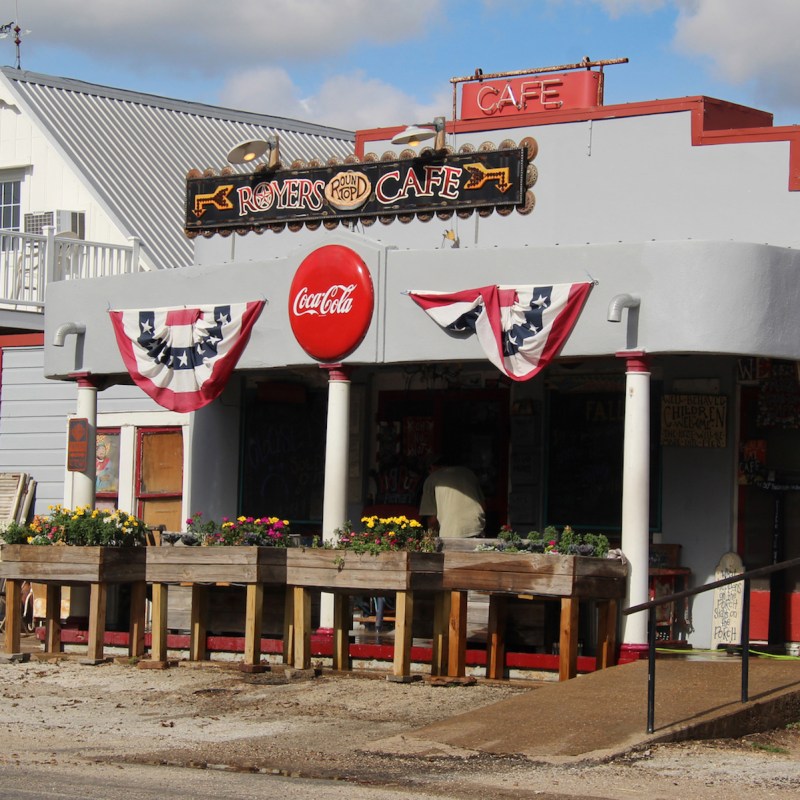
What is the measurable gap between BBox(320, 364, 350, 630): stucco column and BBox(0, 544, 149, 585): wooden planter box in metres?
1.91

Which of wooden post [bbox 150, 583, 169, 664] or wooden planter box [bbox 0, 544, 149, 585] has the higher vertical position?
wooden planter box [bbox 0, 544, 149, 585]

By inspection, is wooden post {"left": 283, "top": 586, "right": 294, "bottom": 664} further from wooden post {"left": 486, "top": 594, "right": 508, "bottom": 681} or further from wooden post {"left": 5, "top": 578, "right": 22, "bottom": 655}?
wooden post {"left": 5, "top": 578, "right": 22, "bottom": 655}

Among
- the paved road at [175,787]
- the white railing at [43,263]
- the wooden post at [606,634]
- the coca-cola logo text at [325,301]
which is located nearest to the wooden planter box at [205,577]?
the coca-cola logo text at [325,301]

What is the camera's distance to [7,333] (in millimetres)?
22656

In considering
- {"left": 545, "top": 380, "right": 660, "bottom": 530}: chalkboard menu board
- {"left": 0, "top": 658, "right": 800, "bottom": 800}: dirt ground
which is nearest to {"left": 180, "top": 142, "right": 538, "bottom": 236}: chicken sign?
{"left": 545, "top": 380, "right": 660, "bottom": 530}: chalkboard menu board

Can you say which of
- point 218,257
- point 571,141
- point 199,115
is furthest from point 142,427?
point 199,115

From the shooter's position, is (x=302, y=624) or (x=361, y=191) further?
(x=361, y=191)

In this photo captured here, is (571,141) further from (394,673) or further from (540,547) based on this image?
(394,673)

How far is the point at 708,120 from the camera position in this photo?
1598 centimetres

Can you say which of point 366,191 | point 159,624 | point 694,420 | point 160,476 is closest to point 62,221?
point 160,476

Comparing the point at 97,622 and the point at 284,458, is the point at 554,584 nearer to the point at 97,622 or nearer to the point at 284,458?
the point at 97,622

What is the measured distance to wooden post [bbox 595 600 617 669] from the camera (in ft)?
43.9

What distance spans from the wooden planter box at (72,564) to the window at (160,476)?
4091mm

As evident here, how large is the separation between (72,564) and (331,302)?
3.55 metres
